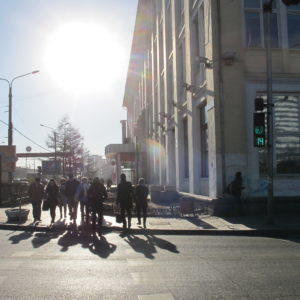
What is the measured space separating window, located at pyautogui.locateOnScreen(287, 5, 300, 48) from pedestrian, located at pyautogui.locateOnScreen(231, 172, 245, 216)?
649cm

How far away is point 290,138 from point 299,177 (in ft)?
5.39

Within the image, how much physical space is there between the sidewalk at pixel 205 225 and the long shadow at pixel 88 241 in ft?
3.40

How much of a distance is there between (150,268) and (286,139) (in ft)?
40.3

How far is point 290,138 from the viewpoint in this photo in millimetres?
18875

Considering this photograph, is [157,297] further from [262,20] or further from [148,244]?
[262,20]

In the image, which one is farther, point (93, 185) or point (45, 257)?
point (93, 185)

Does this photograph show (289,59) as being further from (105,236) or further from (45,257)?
(45,257)

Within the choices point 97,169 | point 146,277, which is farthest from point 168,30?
point 97,169

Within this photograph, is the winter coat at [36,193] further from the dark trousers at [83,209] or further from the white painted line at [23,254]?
the white painted line at [23,254]

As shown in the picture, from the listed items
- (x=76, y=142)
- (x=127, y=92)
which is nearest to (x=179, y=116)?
(x=76, y=142)

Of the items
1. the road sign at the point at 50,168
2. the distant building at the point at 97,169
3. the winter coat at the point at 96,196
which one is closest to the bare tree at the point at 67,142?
the distant building at the point at 97,169

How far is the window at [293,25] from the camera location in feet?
63.6

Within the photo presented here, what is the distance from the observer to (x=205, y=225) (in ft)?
49.1

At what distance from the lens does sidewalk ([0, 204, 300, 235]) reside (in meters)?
13.7
